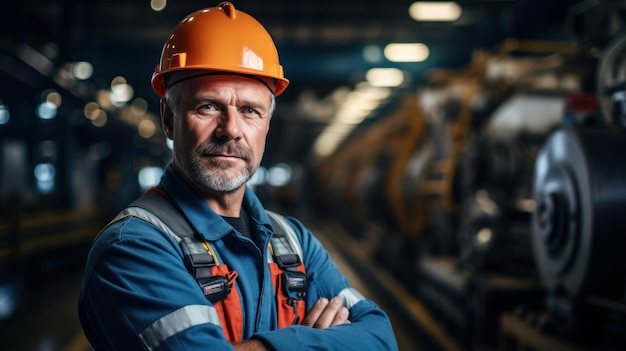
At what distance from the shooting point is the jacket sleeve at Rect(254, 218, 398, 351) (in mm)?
1711

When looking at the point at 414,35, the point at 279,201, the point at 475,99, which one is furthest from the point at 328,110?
the point at 279,201

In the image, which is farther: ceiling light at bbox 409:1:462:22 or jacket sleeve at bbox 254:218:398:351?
ceiling light at bbox 409:1:462:22

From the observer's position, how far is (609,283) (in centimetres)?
349

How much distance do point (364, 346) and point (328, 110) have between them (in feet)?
49.3

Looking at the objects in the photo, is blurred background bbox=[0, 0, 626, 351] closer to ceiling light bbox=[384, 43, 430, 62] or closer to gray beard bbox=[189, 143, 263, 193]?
ceiling light bbox=[384, 43, 430, 62]

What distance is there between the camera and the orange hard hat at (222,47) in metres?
1.93

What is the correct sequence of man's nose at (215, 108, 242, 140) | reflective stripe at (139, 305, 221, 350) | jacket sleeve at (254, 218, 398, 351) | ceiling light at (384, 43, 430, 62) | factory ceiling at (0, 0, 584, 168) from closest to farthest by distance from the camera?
reflective stripe at (139, 305, 221, 350) < jacket sleeve at (254, 218, 398, 351) < man's nose at (215, 108, 242, 140) < factory ceiling at (0, 0, 584, 168) < ceiling light at (384, 43, 430, 62)

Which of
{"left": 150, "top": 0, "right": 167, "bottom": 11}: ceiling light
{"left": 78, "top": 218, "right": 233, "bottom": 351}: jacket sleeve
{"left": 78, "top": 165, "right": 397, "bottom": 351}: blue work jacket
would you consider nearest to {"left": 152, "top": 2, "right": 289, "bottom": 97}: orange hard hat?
{"left": 78, "top": 165, "right": 397, "bottom": 351}: blue work jacket

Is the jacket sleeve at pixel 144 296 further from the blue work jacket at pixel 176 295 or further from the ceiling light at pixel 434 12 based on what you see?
the ceiling light at pixel 434 12

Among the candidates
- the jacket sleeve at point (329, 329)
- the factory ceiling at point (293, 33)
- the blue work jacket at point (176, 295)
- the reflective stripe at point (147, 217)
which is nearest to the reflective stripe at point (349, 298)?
the jacket sleeve at point (329, 329)

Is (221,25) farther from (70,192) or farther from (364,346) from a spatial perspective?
(70,192)

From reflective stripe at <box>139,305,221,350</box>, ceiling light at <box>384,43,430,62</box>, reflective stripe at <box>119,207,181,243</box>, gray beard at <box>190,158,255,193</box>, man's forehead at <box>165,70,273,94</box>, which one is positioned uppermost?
ceiling light at <box>384,43,430,62</box>

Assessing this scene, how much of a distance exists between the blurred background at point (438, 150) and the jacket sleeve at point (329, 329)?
6.27 ft

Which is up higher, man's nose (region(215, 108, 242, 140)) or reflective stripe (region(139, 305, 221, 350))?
man's nose (region(215, 108, 242, 140))
